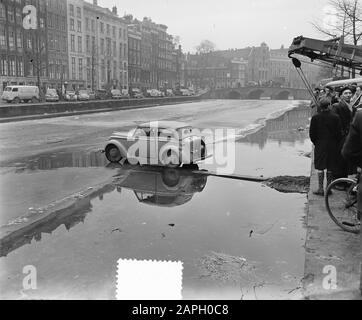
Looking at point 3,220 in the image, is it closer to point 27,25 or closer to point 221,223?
point 221,223

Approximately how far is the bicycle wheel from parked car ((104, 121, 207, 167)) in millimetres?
5395

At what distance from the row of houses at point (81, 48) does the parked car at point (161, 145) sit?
2089 inches

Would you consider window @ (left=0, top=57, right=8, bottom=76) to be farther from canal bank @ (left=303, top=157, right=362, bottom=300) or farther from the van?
canal bank @ (left=303, top=157, right=362, bottom=300)

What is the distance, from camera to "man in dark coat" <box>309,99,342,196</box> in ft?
25.6

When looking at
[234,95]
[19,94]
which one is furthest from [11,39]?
[234,95]

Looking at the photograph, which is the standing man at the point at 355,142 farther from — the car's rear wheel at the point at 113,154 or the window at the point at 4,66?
the window at the point at 4,66

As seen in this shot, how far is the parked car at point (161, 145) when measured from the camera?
12.0 meters

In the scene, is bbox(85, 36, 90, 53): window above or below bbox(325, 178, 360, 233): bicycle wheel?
above

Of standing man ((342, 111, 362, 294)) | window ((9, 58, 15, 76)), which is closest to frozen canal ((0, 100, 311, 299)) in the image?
standing man ((342, 111, 362, 294))

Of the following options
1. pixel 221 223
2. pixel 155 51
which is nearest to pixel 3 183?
pixel 221 223

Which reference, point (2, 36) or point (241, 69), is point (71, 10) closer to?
point (2, 36)

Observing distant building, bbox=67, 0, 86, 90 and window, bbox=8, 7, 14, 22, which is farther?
distant building, bbox=67, 0, 86, 90

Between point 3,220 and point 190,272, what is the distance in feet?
12.5

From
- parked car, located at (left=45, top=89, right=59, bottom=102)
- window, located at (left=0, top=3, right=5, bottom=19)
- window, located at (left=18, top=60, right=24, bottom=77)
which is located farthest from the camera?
window, located at (left=18, top=60, right=24, bottom=77)
